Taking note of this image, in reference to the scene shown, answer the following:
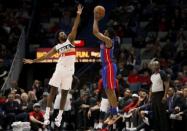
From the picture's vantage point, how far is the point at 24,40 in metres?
25.2

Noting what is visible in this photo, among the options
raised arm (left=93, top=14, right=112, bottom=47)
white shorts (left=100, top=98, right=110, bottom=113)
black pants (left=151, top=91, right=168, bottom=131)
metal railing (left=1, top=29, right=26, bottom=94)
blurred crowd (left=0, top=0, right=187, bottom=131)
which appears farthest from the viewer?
metal railing (left=1, top=29, right=26, bottom=94)

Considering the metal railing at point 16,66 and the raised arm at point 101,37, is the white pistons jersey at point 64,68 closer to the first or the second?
the raised arm at point 101,37

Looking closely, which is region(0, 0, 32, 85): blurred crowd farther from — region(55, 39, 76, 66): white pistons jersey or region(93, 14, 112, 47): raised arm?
region(93, 14, 112, 47): raised arm

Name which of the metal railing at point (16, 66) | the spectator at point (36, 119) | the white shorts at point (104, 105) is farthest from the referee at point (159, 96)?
the metal railing at point (16, 66)

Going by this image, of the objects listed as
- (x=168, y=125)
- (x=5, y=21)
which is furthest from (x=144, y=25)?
(x=168, y=125)

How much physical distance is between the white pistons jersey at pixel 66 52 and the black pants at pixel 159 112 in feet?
12.1

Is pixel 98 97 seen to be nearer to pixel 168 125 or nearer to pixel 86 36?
pixel 168 125

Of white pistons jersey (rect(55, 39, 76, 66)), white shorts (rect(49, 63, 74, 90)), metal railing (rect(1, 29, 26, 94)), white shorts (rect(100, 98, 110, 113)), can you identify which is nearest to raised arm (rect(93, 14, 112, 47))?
white pistons jersey (rect(55, 39, 76, 66))

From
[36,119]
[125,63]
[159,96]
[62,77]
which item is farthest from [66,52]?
[125,63]

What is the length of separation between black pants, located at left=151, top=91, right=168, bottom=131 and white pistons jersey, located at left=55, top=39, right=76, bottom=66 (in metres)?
3.70

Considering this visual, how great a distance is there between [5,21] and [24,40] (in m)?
2.16

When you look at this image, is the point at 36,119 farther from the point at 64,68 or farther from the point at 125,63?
the point at 64,68

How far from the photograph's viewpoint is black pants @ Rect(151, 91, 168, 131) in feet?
55.8

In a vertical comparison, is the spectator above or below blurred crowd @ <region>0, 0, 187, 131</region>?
below
